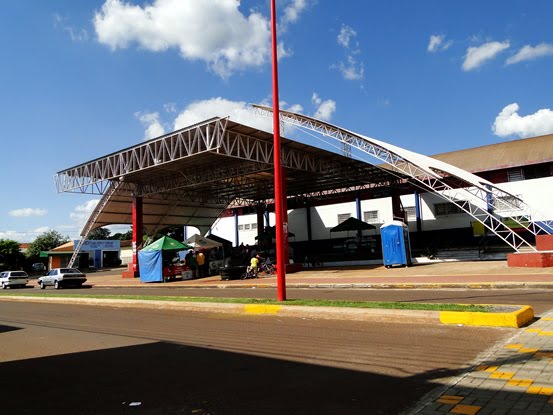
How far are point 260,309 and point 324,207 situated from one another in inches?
1388

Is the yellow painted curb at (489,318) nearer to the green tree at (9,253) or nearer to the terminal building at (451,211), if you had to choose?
the terminal building at (451,211)

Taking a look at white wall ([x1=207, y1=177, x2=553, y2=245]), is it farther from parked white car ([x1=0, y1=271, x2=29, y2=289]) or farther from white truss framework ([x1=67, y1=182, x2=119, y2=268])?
parked white car ([x1=0, y1=271, x2=29, y2=289])

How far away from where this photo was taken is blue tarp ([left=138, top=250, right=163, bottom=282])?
1191 inches

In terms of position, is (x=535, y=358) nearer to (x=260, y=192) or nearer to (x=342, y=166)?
(x=342, y=166)

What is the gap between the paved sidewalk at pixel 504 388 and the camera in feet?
14.3

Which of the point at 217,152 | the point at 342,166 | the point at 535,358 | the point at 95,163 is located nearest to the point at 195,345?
the point at 535,358

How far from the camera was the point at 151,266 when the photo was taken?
30.6 m

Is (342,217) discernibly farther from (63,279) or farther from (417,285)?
(417,285)

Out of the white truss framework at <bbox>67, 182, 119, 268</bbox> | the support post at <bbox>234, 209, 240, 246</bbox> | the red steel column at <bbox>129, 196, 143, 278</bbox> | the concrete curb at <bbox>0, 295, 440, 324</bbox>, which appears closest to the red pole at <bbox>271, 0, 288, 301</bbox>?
the concrete curb at <bbox>0, 295, 440, 324</bbox>

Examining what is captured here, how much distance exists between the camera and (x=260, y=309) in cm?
1198

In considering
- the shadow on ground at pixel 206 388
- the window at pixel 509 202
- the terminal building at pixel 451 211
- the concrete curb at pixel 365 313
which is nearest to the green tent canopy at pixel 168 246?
the terminal building at pixel 451 211

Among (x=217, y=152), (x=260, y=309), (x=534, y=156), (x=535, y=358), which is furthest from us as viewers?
(x=534, y=156)

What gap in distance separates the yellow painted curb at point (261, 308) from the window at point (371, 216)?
31.9 metres

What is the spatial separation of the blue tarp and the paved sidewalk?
85.5 ft
